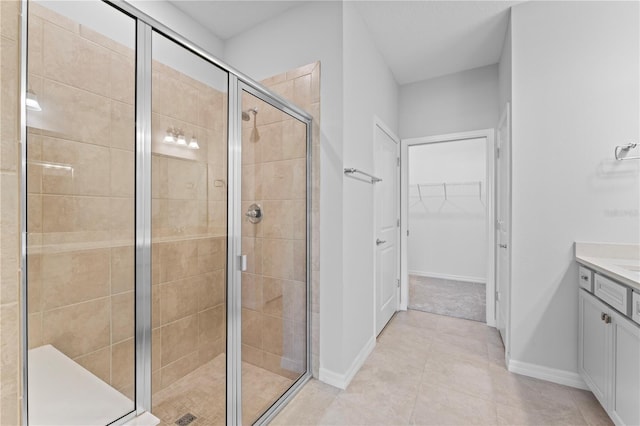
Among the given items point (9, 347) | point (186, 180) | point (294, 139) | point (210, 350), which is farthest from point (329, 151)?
point (9, 347)

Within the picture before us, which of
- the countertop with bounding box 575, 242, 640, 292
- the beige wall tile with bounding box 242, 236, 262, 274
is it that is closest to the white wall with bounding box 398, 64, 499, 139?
the countertop with bounding box 575, 242, 640, 292

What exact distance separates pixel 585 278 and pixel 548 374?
757 millimetres

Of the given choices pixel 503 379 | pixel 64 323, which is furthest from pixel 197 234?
pixel 503 379

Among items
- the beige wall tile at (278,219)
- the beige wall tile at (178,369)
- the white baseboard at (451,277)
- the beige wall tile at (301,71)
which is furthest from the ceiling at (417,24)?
the white baseboard at (451,277)

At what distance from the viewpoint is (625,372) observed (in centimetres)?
142

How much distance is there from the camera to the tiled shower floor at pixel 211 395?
4.12ft

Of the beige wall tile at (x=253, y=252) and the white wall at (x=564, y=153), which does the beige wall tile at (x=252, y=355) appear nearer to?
the beige wall tile at (x=253, y=252)

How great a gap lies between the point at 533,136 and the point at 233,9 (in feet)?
8.24

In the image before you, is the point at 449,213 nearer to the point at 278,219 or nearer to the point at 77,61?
the point at 278,219

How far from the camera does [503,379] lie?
207cm

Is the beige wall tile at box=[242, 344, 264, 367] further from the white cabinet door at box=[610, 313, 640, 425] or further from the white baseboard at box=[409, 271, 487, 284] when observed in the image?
the white baseboard at box=[409, 271, 487, 284]

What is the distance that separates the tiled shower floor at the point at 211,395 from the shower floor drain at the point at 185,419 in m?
0.01

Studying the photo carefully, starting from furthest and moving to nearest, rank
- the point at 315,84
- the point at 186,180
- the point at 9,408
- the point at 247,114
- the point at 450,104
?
1. the point at 450,104
2. the point at 315,84
3. the point at 247,114
4. the point at 186,180
5. the point at 9,408

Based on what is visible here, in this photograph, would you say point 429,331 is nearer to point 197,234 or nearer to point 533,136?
point 533,136
